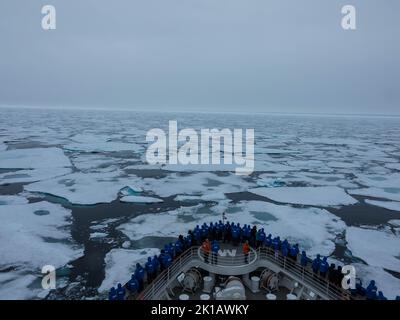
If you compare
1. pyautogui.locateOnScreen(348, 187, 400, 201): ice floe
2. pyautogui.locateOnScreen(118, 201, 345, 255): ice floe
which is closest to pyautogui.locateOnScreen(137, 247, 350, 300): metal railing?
pyautogui.locateOnScreen(118, 201, 345, 255): ice floe

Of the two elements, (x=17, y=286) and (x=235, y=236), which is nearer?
(x=17, y=286)

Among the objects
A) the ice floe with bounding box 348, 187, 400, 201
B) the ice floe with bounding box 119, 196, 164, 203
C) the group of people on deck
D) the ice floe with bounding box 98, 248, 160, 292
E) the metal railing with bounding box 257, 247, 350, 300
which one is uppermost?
the group of people on deck

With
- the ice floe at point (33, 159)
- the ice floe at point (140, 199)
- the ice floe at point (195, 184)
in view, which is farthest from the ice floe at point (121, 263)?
the ice floe at point (33, 159)

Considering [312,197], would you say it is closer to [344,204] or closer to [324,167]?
[344,204]

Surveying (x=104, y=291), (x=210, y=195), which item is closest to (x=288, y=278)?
(x=104, y=291)

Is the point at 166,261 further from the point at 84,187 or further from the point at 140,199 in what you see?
the point at 84,187

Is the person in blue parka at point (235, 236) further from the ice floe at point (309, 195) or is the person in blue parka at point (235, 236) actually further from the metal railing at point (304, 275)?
the ice floe at point (309, 195)

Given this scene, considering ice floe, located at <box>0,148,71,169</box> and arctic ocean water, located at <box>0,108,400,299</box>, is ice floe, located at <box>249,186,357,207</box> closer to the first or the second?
arctic ocean water, located at <box>0,108,400,299</box>

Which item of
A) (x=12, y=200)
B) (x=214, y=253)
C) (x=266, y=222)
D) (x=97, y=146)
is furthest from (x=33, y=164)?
(x=214, y=253)
